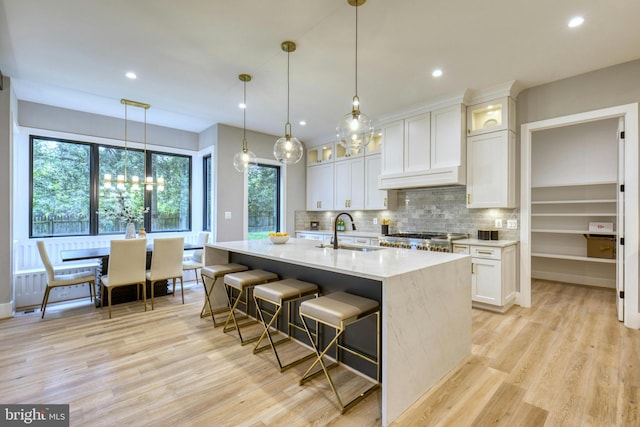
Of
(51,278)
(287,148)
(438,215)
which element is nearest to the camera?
(287,148)

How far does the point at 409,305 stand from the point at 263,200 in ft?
15.3

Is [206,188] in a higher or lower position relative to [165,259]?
higher

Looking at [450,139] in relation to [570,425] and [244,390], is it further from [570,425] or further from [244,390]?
[244,390]

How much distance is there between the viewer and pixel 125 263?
12.0 feet

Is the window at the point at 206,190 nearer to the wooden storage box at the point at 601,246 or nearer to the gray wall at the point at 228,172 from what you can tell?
the gray wall at the point at 228,172

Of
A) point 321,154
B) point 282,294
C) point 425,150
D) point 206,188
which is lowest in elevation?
point 282,294

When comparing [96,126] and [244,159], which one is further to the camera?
[96,126]

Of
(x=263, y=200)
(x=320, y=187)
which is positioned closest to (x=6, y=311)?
(x=263, y=200)

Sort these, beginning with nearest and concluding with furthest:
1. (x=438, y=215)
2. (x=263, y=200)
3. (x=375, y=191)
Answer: (x=438, y=215), (x=375, y=191), (x=263, y=200)

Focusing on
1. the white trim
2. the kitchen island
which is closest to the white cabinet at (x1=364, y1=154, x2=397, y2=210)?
the kitchen island

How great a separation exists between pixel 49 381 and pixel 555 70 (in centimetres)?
549

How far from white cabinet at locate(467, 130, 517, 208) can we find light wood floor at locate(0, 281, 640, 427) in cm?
148

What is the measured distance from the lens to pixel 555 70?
10.9 ft

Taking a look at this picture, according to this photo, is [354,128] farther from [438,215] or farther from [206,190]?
[206,190]
